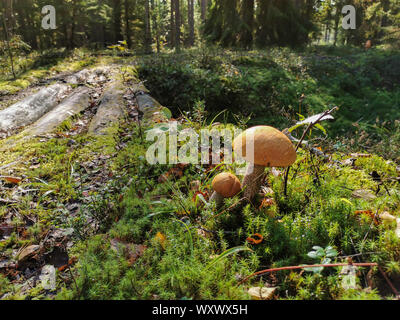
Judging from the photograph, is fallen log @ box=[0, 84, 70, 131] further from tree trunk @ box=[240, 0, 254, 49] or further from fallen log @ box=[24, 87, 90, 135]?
tree trunk @ box=[240, 0, 254, 49]

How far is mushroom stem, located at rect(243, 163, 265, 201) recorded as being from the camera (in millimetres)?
2241

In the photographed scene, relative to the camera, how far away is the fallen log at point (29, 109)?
5203mm

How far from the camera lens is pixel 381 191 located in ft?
8.39

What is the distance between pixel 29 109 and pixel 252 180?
19.0ft

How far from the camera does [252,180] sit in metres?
2.27

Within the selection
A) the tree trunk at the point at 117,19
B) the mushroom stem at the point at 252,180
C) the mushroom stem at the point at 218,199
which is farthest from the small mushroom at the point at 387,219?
the tree trunk at the point at 117,19

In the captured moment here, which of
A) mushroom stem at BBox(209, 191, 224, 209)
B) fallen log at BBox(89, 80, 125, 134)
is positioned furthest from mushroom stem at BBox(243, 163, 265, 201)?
fallen log at BBox(89, 80, 125, 134)

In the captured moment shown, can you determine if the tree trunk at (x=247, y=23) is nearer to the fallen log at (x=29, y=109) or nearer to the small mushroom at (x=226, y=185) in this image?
the fallen log at (x=29, y=109)

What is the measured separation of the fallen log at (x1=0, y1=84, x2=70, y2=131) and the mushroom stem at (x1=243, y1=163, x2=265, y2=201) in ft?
16.9

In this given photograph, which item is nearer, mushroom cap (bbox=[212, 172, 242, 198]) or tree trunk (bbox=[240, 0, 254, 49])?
mushroom cap (bbox=[212, 172, 242, 198])

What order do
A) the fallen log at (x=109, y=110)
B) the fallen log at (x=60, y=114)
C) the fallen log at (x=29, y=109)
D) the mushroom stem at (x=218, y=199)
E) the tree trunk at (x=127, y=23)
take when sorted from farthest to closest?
the tree trunk at (x=127, y=23) < the fallen log at (x=29, y=109) < the fallen log at (x=109, y=110) < the fallen log at (x=60, y=114) < the mushroom stem at (x=218, y=199)

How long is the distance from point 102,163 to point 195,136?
1431 mm

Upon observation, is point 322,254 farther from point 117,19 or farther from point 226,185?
point 117,19

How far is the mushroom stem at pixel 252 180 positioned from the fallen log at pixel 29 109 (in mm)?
5136
